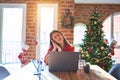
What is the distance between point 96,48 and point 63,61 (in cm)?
288

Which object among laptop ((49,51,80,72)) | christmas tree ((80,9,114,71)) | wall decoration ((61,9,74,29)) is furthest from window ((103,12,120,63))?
laptop ((49,51,80,72))

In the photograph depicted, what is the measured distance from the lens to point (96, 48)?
195 inches

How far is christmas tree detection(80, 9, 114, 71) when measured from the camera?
491 cm

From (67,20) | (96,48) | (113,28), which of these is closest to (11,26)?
(67,20)

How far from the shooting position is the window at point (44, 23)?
15.8 feet

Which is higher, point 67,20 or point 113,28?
point 67,20

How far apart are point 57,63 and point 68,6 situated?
2.79 meters

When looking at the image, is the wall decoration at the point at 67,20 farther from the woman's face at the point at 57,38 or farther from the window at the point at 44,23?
the woman's face at the point at 57,38

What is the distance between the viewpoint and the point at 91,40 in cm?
502

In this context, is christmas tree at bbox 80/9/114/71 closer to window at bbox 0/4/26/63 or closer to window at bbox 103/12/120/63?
window at bbox 0/4/26/63

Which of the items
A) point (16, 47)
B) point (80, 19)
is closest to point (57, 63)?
point (16, 47)

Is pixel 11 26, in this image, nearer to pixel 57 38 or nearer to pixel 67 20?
pixel 67 20

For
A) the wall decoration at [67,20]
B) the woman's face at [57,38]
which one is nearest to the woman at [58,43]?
the woman's face at [57,38]

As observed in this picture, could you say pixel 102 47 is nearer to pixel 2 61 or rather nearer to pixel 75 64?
pixel 2 61
